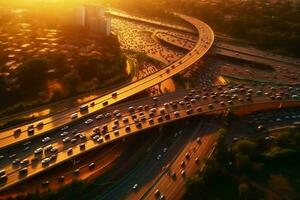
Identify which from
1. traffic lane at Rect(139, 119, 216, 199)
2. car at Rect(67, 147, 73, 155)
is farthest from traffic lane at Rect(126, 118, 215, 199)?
car at Rect(67, 147, 73, 155)

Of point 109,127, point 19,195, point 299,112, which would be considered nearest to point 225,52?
point 299,112

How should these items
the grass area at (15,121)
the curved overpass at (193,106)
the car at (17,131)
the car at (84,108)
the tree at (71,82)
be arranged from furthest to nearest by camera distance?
the tree at (71,82) → the car at (84,108) → the grass area at (15,121) → the car at (17,131) → the curved overpass at (193,106)

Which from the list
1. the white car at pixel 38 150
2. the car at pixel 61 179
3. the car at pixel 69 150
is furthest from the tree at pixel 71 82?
the car at pixel 61 179

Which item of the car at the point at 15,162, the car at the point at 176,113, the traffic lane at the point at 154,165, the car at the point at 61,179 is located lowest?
the car at the point at 61,179

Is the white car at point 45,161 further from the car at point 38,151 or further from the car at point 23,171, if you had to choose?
the car at point 23,171

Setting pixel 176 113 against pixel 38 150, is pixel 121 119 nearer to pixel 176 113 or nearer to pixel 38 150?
pixel 176 113

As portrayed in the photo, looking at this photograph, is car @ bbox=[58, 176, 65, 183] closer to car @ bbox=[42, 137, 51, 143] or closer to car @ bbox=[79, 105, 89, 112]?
car @ bbox=[42, 137, 51, 143]

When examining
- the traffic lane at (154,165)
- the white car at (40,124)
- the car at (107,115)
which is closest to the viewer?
the traffic lane at (154,165)

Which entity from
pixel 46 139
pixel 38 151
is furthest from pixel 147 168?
pixel 38 151
